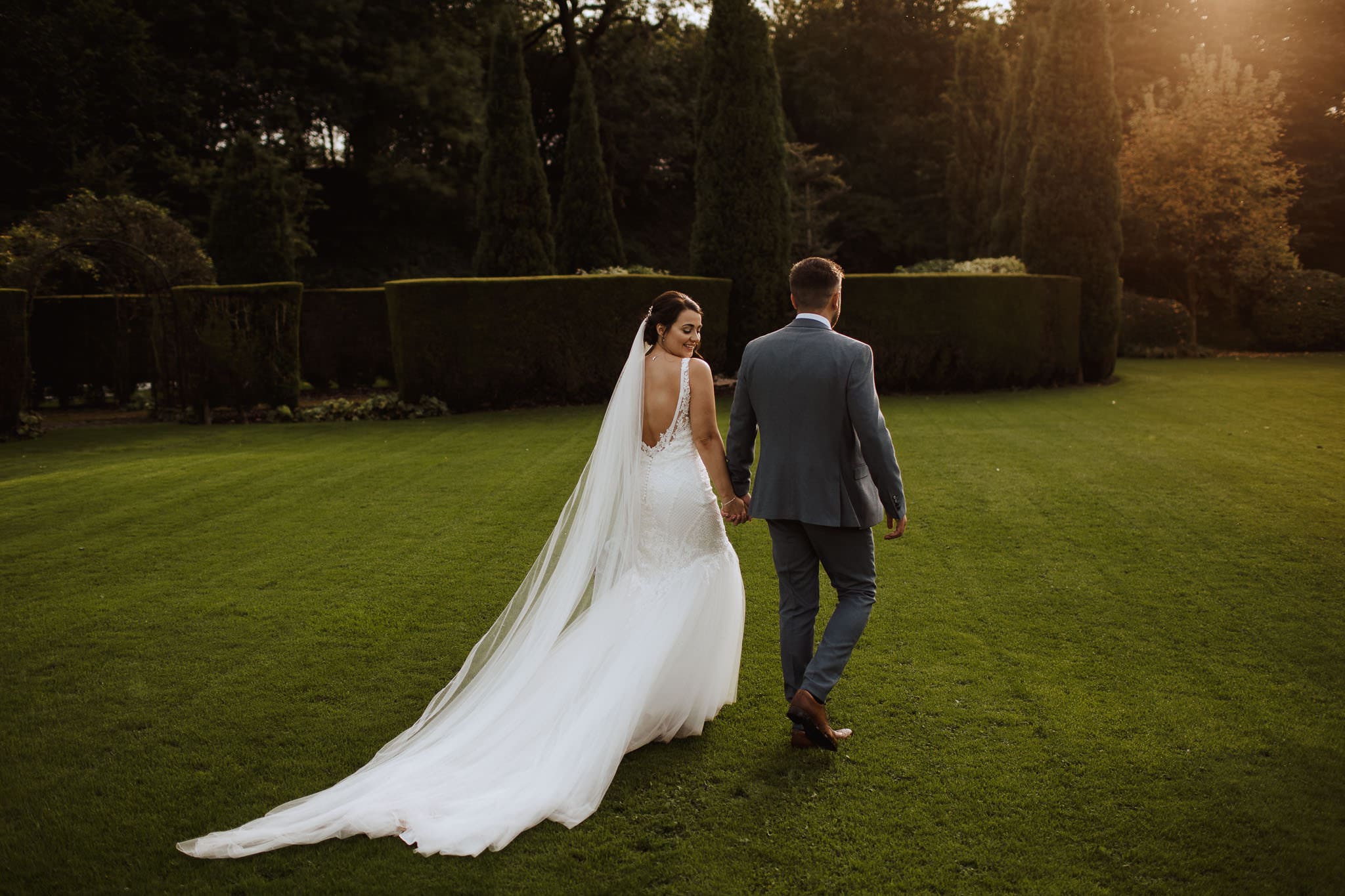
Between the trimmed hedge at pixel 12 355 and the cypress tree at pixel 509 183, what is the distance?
8854 mm

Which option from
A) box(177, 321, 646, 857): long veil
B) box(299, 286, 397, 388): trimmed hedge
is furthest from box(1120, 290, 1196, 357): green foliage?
box(177, 321, 646, 857): long veil

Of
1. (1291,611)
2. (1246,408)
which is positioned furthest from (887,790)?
(1246,408)

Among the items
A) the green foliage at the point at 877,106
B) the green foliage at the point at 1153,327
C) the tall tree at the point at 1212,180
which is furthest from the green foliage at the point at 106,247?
the green foliage at the point at 877,106

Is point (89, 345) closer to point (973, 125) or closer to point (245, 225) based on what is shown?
point (245, 225)

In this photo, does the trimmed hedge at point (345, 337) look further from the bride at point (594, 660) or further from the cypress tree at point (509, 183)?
the bride at point (594, 660)

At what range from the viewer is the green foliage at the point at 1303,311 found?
890 inches

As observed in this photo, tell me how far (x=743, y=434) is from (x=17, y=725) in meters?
3.43

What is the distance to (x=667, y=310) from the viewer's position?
4145 millimetres

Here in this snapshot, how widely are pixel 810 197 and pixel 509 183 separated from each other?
16.2 meters

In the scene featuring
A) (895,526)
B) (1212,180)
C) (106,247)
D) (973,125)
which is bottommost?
(895,526)

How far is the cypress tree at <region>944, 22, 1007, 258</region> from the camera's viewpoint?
3091 cm

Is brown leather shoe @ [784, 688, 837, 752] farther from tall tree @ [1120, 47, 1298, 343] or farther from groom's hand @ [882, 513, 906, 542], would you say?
tall tree @ [1120, 47, 1298, 343]

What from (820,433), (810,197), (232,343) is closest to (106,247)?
(232,343)

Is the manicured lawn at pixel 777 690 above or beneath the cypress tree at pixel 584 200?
beneath
